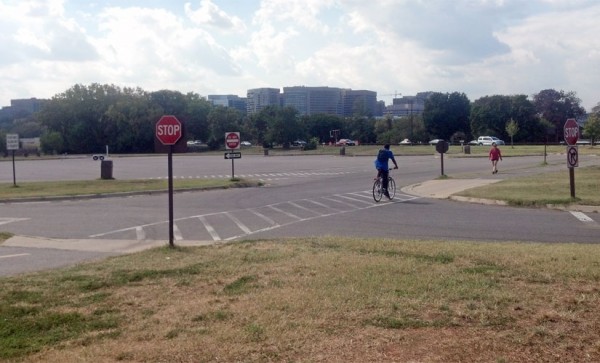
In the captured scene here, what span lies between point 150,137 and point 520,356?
354ft

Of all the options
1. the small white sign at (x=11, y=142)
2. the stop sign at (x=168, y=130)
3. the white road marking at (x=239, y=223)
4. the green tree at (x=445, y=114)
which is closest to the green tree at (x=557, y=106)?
the green tree at (x=445, y=114)

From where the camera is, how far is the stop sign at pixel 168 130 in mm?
12227

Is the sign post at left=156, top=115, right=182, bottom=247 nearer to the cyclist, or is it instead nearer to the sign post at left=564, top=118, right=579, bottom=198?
the cyclist

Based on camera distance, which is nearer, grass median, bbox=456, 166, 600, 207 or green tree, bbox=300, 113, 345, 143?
grass median, bbox=456, 166, 600, 207

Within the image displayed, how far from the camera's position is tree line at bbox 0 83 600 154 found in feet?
355

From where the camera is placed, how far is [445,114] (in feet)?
402

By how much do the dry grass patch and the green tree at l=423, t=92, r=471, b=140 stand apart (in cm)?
11448

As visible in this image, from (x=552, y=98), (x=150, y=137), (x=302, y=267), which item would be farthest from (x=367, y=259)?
(x=552, y=98)

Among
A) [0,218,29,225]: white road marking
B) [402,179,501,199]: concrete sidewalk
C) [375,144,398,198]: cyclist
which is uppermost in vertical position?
[375,144,398,198]: cyclist

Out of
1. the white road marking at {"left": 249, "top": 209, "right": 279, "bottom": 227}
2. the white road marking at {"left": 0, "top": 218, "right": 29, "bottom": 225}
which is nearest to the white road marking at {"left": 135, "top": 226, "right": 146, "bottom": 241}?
the white road marking at {"left": 249, "top": 209, "right": 279, "bottom": 227}

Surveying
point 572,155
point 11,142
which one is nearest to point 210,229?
point 572,155

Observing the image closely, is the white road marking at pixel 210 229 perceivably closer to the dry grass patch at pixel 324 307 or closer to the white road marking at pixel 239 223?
the white road marking at pixel 239 223

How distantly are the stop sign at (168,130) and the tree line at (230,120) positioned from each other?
86527mm

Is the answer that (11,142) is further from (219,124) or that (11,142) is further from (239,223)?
(219,124)
